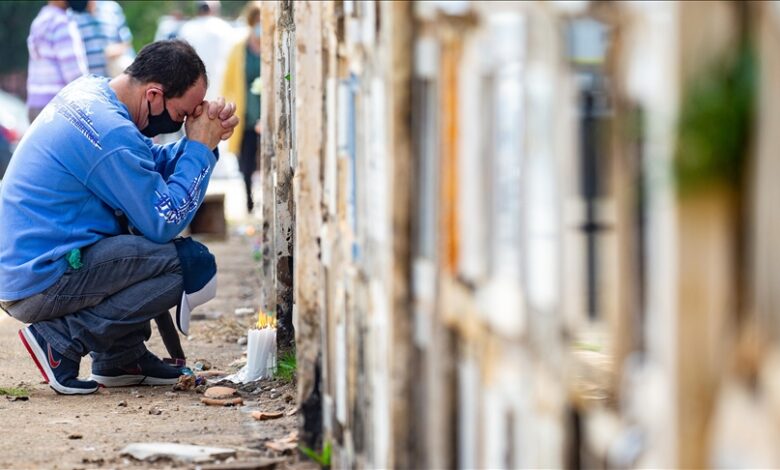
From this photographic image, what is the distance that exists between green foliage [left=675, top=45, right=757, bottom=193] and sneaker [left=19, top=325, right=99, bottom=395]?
4380 millimetres

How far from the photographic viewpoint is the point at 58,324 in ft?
18.5

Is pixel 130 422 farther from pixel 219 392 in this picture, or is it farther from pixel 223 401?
pixel 219 392

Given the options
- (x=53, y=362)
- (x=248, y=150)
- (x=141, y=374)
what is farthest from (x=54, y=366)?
(x=248, y=150)

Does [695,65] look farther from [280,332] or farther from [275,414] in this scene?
[280,332]

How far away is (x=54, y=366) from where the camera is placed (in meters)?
5.67

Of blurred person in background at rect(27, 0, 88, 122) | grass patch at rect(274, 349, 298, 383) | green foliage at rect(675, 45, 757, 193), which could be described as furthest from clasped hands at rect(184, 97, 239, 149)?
blurred person in background at rect(27, 0, 88, 122)

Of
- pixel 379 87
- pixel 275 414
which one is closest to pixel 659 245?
pixel 379 87

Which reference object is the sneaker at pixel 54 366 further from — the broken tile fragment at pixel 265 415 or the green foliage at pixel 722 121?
the green foliage at pixel 722 121

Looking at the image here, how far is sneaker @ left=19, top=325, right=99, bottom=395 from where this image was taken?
5.64m

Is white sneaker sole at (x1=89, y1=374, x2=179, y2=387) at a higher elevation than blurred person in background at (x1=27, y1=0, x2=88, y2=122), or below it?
A: below

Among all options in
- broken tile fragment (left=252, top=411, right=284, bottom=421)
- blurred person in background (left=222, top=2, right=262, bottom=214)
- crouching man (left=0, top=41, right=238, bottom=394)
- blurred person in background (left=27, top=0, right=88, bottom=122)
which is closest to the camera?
broken tile fragment (left=252, top=411, right=284, bottom=421)

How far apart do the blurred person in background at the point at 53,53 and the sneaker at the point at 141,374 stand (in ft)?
16.1

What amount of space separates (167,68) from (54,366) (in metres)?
1.30

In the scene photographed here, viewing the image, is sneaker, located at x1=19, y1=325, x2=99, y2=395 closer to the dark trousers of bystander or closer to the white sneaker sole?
the white sneaker sole
